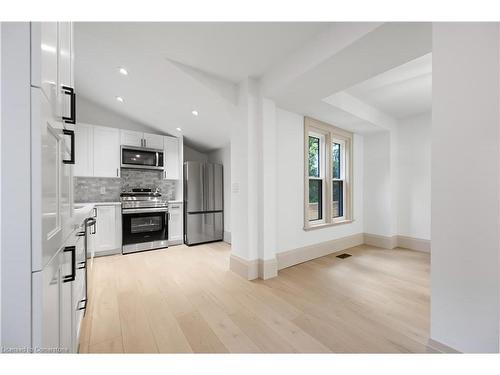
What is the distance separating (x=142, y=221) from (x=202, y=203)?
1137 millimetres

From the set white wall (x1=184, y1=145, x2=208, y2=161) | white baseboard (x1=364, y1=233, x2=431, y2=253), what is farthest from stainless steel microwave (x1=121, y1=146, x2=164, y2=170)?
white baseboard (x1=364, y1=233, x2=431, y2=253)

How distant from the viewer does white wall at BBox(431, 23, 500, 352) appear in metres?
1.00

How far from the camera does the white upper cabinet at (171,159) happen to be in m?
4.24

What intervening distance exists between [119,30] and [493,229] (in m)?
3.05

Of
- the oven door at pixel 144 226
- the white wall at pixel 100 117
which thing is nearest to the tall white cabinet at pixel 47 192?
the oven door at pixel 144 226

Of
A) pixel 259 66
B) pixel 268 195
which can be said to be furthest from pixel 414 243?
pixel 259 66

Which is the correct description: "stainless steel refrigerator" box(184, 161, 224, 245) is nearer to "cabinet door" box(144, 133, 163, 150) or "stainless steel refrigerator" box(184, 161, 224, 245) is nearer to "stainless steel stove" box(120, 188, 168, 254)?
"stainless steel stove" box(120, 188, 168, 254)

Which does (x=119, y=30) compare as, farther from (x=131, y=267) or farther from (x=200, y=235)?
(x=200, y=235)

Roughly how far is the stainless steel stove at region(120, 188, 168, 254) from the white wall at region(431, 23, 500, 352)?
12.6 ft

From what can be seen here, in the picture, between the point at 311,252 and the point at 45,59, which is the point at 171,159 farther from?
the point at 45,59

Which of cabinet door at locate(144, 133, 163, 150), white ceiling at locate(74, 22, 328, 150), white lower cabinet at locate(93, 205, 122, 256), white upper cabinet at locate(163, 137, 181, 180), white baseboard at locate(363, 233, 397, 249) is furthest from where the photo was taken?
white upper cabinet at locate(163, 137, 181, 180)

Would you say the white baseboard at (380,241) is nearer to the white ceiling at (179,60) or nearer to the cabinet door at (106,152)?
the white ceiling at (179,60)
